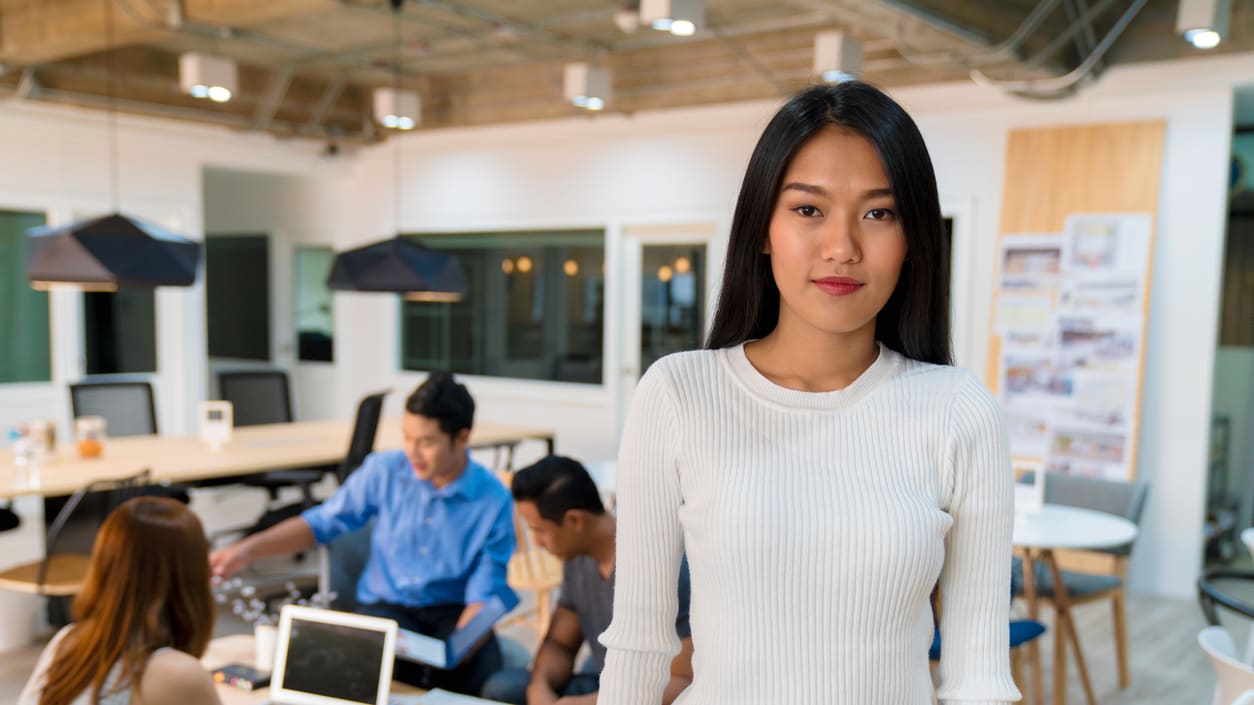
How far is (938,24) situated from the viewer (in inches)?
188

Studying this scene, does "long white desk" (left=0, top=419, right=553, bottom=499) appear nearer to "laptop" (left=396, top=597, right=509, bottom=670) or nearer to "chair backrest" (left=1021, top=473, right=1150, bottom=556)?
"laptop" (left=396, top=597, right=509, bottom=670)

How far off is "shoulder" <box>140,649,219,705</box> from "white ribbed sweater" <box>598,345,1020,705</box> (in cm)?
108

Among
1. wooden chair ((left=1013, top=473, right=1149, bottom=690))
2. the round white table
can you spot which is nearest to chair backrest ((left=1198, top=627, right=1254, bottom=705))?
the round white table

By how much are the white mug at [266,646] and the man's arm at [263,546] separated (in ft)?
0.81

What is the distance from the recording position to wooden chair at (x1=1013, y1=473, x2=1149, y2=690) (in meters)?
4.10

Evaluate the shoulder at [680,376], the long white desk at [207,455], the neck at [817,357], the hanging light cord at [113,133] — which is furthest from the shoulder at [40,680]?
the hanging light cord at [113,133]

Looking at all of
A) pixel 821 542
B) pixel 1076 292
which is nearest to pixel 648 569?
pixel 821 542

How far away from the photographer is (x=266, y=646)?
2404 millimetres

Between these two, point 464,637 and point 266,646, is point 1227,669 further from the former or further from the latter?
point 266,646

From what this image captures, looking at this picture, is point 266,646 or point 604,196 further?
point 604,196

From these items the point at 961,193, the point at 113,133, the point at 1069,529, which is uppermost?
the point at 113,133

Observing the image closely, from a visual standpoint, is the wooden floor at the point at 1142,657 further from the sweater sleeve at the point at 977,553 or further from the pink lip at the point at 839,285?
the pink lip at the point at 839,285

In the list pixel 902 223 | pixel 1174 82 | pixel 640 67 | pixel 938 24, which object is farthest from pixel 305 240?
pixel 902 223

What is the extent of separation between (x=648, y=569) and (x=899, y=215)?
0.46 metres
